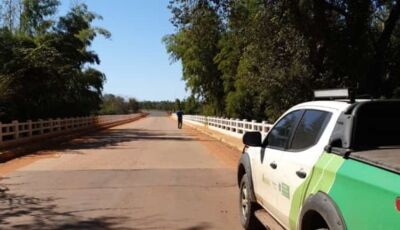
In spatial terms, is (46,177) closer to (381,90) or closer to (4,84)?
(381,90)

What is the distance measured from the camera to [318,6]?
17.9 metres

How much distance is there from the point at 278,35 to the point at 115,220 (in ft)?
40.1

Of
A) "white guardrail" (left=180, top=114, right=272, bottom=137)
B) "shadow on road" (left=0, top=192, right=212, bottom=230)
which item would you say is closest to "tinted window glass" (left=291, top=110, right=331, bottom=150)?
"shadow on road" (left=0, top=192, right=212, bottom=230)

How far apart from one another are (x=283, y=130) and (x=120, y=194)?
5486 mm

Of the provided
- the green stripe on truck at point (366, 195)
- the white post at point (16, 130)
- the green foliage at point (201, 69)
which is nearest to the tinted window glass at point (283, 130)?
the green stripe on truck at point (366, 195)

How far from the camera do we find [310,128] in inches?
223

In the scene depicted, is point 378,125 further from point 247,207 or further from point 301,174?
point 247,207

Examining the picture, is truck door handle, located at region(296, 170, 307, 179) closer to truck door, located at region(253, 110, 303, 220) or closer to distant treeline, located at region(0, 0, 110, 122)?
truck door, located at region(253, 110, 303, 220)

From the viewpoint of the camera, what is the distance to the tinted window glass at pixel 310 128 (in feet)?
17.5

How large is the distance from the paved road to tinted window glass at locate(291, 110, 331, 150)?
2.65m

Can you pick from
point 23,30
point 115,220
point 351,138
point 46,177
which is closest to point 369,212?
point 351,138

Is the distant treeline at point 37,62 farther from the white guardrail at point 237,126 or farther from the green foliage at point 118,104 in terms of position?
the green foliage at point 118,104

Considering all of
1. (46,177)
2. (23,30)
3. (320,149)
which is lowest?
(46,177)

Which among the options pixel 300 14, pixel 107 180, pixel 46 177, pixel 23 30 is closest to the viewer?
pixel 107 180
